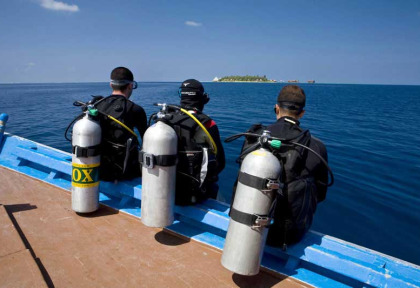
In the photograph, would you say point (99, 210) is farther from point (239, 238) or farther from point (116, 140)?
point (239, 238)

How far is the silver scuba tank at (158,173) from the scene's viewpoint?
2.55m

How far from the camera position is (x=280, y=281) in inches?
94.7

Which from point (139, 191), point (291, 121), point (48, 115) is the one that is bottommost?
point (48, 115)

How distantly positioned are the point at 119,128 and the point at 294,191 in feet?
7.40

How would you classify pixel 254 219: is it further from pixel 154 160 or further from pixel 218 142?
pixel 218 142

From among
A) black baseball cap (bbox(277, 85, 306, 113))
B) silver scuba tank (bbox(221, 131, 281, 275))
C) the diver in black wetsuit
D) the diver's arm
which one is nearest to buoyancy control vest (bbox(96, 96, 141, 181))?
the diver in black wetsuit

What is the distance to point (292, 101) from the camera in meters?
2.46

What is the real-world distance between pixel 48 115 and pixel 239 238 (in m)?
20.7

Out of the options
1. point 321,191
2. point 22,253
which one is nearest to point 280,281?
point 321,191

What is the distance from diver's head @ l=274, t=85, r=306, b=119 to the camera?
8.02 feet

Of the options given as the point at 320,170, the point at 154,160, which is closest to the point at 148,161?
the point at 154,160

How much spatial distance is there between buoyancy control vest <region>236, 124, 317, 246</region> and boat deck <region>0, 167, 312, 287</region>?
1.68ft

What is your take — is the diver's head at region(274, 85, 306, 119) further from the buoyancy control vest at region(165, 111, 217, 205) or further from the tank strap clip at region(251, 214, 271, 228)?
the tank strap clip at region(251, 214, 271, 228)

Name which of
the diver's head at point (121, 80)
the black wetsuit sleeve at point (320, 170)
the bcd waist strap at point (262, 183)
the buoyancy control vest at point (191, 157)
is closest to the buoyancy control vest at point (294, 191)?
the black wetsuit sleeve at point (320, 170)
